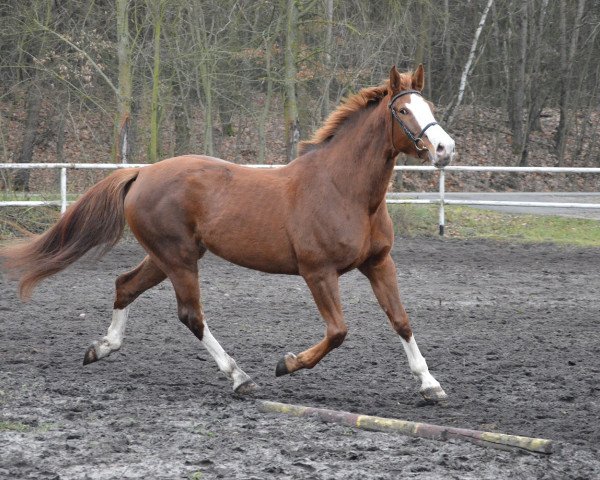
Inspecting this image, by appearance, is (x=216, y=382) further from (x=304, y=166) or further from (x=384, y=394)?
(x=304, y=166)

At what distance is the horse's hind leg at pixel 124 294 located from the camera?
6.36m

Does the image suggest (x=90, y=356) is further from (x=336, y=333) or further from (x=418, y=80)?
(x=418, y=80)

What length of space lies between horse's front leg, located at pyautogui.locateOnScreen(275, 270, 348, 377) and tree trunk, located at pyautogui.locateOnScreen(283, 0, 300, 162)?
1282cm

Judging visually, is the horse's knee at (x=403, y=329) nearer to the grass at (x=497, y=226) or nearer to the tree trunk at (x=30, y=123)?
the grass at (x=497, y=226)

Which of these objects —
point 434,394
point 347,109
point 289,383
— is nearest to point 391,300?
point 434,394

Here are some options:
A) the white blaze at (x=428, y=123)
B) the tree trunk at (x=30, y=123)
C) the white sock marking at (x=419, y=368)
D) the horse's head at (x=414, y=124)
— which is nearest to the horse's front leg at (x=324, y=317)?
the white sock marking at (x=419, y=368)

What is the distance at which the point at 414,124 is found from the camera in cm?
533

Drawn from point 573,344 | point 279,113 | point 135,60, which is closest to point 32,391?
point 573,344

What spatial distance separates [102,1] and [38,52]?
180 cm

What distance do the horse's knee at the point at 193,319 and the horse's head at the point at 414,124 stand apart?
5.59 ft

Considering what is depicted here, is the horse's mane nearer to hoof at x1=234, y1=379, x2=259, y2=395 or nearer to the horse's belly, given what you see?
the horse's belly

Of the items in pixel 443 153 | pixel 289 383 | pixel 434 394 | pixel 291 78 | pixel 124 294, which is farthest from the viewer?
pixel 291 78

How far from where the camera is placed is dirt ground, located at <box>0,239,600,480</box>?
13.7 feet

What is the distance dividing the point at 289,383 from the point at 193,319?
0.75 m
